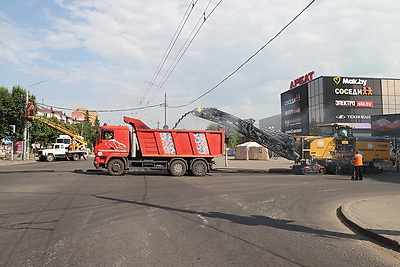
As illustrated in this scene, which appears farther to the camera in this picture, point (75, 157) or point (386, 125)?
point (75, 157)

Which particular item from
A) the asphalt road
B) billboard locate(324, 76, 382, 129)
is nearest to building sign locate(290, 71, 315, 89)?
billboard locate(324, 76, 382, 129)

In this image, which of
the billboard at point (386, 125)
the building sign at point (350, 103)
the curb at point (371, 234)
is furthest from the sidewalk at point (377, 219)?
the building sign at point (350, 103)

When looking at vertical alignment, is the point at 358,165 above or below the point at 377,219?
above

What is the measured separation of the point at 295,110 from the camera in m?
60.2

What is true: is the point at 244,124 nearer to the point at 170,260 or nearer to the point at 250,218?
the point at 250,218

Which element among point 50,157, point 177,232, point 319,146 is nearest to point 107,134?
point 319,146

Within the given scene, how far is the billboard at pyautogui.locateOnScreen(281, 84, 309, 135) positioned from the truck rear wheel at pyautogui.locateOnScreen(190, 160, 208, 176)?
41.3 meters

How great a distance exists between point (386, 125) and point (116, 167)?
24.1 metres

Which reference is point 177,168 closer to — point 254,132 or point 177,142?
point 177,142

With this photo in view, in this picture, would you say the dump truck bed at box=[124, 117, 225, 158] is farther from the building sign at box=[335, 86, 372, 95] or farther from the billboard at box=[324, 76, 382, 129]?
the building sign at box=[335, 86, 372, 95]

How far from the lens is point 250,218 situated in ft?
24.4

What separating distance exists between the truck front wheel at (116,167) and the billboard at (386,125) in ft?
76.3

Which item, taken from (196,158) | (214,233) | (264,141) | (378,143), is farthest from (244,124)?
(214,233)

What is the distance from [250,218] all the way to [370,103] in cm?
5312
